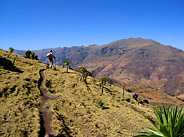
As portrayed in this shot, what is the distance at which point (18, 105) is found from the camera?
2225cm

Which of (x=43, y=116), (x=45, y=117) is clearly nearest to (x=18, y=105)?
(x=43, y=116)

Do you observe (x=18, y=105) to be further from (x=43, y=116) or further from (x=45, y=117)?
(x=45, y=117)

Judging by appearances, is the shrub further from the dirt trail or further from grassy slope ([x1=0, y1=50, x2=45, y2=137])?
the dirt trail

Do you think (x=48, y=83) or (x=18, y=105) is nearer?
(x=18, y=105)

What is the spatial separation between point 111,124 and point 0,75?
23479mm

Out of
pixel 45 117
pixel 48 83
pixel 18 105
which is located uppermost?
pixel 48 83

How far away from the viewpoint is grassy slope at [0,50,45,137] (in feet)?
55.0

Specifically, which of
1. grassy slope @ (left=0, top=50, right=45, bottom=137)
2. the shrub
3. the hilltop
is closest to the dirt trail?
the hilltop

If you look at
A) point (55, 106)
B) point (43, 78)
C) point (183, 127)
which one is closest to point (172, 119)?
point (183, 127)

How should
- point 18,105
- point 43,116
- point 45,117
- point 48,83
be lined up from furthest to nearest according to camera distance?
point 48,83
point 18,105
point 43,116
point 45,117

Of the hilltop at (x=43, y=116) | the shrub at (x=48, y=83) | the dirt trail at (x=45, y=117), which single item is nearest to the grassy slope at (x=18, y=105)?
the hilltop at (x=43, y=116)

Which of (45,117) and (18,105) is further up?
(18,105)

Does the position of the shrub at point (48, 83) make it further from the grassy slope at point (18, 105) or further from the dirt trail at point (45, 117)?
the dirt trail at point (45, 117)

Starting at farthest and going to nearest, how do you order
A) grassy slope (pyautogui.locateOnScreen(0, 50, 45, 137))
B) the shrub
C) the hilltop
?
1. the shrub
2. the hilltop
3. grassy slope (pyautogui.locateOnScreen(0, 50, 45, 137))
